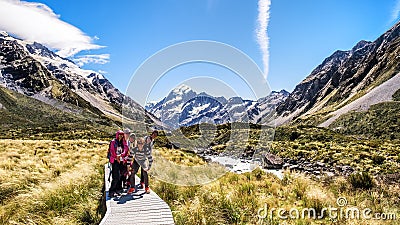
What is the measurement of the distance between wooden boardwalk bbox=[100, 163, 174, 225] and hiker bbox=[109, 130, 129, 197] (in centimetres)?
36

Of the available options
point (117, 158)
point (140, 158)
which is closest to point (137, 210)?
point (117, 158)

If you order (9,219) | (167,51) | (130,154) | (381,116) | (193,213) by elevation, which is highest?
(381,116)

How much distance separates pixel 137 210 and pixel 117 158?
8.08 feet

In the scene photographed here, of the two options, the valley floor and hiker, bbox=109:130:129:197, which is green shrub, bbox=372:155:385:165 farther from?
hiker, bbox=109:130:129:197

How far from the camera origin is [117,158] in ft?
30.3

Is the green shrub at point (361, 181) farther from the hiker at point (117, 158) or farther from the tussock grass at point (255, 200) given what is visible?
the hiker at point (117, 158)

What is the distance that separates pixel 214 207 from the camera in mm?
7473

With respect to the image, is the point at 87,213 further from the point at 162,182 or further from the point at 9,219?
the point at 162,182

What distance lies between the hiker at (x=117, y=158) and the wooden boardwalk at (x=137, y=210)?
0.36 metres

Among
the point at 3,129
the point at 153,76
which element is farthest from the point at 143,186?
the point at 3,129

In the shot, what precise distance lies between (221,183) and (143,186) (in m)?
3.06

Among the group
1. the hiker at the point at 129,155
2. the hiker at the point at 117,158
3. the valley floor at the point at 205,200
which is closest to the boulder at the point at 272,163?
the valley floor at the point at 205,200

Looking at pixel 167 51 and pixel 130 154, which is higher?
pixel 167 51

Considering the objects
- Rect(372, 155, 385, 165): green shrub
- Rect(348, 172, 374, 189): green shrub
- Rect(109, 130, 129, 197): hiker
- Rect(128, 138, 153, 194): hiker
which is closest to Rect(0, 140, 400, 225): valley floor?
Rect(348, 172, 374, 189): green shrub
